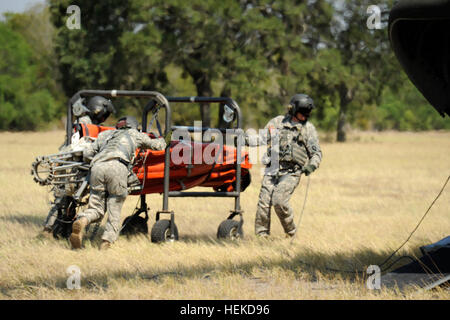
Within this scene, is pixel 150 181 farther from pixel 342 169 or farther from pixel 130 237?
pixel 342 169

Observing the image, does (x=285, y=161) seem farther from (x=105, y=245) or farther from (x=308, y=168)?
(x=105, y=245)

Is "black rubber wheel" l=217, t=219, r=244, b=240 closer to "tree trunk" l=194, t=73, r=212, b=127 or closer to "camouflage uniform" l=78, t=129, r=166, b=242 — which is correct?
"camouflage uniform" l=78, t=129, r=166, b=242

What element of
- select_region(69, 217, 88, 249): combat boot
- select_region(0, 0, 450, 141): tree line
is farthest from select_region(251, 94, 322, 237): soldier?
select_region(0, 0, 450, 141): tree line

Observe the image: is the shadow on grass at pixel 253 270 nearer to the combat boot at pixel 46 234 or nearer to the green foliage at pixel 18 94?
the combat boot at pixel 46 234

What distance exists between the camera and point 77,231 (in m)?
8.53

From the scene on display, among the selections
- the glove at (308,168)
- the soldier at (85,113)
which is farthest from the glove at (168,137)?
the glove at (308,168)

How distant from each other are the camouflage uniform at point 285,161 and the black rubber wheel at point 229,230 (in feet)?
0.98

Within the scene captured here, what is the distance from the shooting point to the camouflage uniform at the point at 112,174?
882 centimetres

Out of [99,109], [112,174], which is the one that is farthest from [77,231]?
[99,109]

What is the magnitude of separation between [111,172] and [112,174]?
0.09ft

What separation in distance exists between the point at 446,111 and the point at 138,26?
98.2ft

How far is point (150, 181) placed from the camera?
9.52m
